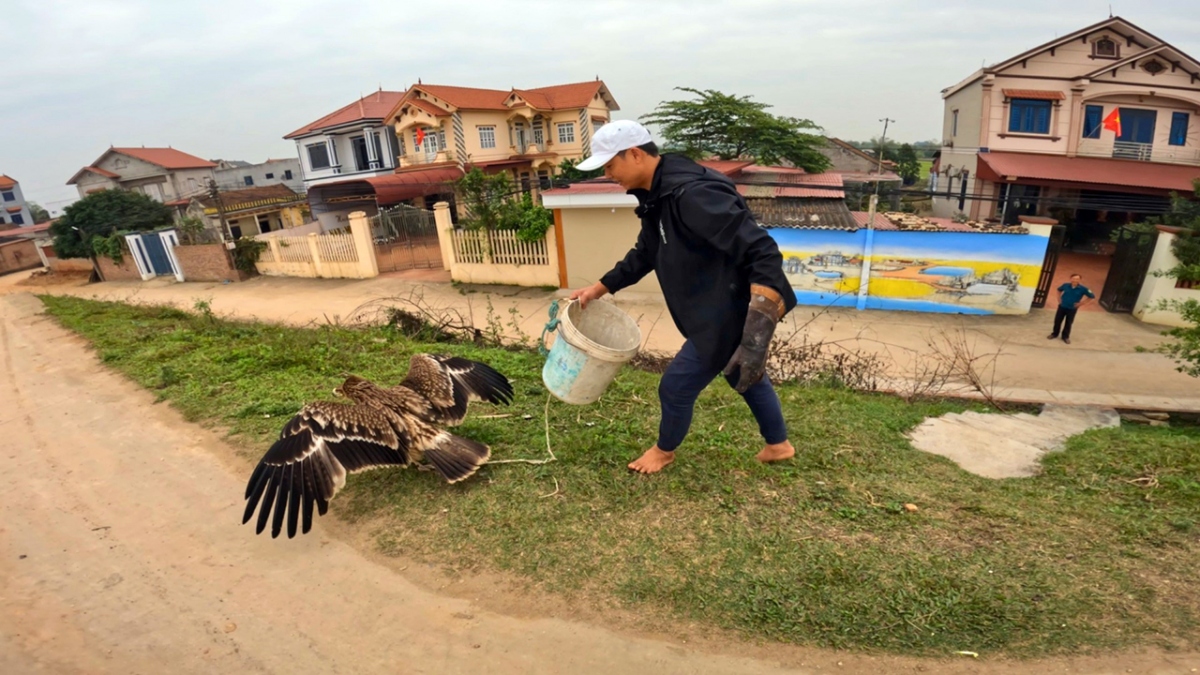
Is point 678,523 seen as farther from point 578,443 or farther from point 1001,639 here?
point 1001,639

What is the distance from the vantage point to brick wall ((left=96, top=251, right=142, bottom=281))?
820 inches

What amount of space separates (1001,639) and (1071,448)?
7.51 ft

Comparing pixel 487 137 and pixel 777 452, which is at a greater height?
pixel 487 137

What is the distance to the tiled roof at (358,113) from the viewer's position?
26.5 m

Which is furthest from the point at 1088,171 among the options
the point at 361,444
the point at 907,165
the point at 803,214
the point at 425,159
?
the point at 425,159

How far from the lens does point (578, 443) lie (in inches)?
136

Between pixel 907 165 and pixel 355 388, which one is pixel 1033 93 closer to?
pixel 907 165

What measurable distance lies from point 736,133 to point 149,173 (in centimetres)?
3467

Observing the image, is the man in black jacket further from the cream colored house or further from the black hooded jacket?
the cream colored house

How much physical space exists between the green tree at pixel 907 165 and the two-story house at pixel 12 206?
193ft

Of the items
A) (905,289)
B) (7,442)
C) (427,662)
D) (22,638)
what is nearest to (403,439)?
(427,662)

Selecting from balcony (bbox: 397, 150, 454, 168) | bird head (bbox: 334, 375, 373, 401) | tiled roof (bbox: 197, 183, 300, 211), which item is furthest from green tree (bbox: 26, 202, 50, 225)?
bird head (bbox: 334, 375, 373, 401)

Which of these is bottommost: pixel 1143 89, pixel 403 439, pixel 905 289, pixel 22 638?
pixel 905 289

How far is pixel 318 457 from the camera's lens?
2855 mm
